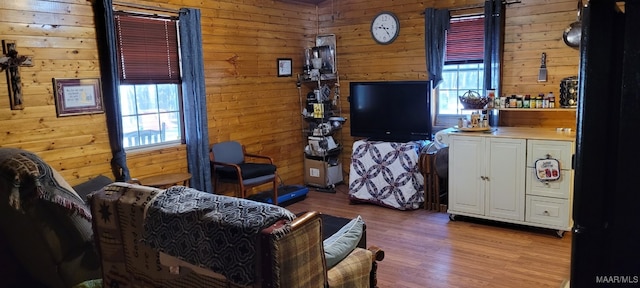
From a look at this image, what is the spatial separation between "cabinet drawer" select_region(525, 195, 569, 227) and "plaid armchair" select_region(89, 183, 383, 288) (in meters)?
2.44

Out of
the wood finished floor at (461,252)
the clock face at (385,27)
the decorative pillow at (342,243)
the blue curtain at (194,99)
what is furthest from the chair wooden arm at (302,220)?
the clock face at (385,27)

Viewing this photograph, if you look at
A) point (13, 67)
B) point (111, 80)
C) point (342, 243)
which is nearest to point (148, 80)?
point (111, 80)

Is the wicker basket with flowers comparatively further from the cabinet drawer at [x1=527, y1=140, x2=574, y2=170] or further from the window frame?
the cabinet drawer at [x1=527, y1=140, x2=574, y2=170]

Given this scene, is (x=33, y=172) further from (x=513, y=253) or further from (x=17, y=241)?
(x=513, y=253)

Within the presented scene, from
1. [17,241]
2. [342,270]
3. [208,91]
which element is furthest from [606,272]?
[208,91]

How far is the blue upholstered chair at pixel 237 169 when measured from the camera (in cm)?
466

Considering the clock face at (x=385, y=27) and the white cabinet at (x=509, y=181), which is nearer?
the white cabinet at (x=509, y=181)

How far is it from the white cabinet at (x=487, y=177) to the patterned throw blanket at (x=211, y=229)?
9.94 ft

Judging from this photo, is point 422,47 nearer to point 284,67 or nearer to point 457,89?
point 457,89

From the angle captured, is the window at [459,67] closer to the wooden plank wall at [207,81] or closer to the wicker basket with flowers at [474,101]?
the wicker basket with flowers at [474,101]

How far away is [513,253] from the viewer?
375cm

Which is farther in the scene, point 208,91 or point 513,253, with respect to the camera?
point 208,91

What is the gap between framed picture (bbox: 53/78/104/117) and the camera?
148 inches

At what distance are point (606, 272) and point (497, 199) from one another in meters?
3.80
